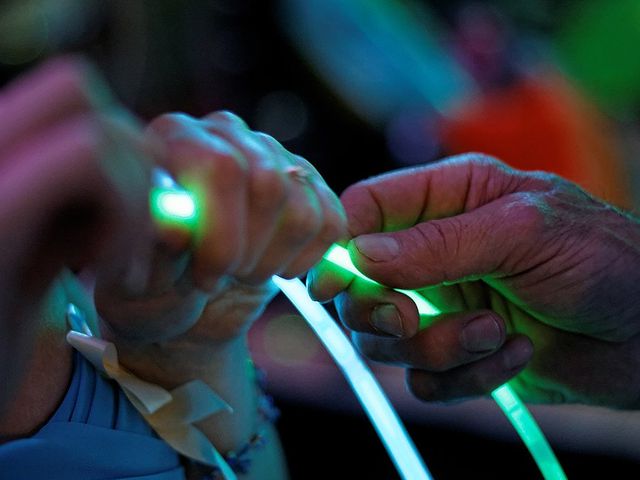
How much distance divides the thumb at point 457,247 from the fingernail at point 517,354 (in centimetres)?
10

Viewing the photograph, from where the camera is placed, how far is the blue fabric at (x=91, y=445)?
592mm

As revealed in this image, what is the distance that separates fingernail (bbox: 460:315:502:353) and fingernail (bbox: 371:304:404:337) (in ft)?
0.31

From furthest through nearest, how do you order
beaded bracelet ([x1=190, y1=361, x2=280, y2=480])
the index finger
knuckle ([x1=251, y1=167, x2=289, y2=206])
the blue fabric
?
1. the index finger
2. beaded bracelet ([x1=190, y1=361, x2=280, y2=480])
3. the blue fabric
4. knuckle ([x1=251, y1=167, x2=289, y2=206])

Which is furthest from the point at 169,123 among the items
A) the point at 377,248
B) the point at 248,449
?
the point at 248,449

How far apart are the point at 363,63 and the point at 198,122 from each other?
1941mm

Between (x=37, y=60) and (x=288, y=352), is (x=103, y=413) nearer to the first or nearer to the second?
(x=288, y=352)

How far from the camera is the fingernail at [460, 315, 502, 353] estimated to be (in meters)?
0.76

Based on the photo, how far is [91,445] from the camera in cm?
63

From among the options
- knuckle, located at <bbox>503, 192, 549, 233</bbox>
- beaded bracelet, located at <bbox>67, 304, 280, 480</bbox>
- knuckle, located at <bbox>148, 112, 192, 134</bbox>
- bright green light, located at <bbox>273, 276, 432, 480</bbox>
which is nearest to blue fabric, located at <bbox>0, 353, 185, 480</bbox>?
beaded bracelet, located at <bbox>67, 304, 280, 480</bbox>

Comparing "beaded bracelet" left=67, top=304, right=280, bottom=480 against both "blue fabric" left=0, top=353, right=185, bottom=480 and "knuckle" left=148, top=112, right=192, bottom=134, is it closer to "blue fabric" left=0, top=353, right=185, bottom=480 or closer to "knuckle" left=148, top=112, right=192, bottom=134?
"blue fabric" left=0, top=353, right=185, bottom=480

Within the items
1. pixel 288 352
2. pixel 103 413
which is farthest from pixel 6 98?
pixel 288 352

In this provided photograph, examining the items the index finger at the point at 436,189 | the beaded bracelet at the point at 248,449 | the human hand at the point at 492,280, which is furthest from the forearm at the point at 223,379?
the index finger at the point at 436,189

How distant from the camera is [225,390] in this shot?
0.71m

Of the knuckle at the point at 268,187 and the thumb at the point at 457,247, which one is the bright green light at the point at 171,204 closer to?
the knuckle at the point at 268,187
